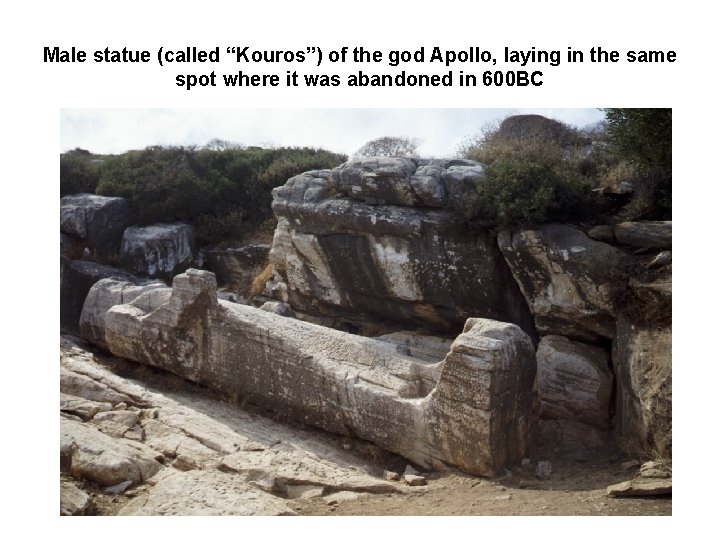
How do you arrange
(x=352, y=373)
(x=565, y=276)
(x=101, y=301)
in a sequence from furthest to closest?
(x=101, y=301)
(x=565, y=276)
(x=352, y=373)

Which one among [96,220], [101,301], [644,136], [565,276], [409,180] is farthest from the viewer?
[96,220]

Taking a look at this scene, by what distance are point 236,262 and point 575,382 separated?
9.07m

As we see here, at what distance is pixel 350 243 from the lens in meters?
11.7

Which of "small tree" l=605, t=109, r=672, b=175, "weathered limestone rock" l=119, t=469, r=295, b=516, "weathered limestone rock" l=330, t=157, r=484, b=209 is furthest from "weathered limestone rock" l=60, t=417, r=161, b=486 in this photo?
"small tree" l=605, t=109, r=672, b=175

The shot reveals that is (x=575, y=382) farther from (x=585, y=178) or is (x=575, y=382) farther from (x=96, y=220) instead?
(x=96, y=220)

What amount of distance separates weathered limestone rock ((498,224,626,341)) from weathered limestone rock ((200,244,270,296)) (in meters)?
7.34

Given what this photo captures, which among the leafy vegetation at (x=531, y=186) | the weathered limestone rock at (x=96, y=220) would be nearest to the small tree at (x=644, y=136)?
the leafy vegetation at (x=531, y=186)

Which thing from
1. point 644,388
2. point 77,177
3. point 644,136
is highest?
point 77,177

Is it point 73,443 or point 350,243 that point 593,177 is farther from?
point 73,443

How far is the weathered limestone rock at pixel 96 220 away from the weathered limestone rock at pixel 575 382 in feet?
34.9

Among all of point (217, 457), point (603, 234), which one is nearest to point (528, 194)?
point (603, 234)

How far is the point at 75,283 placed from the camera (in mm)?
13562

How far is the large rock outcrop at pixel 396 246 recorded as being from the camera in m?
10.6
